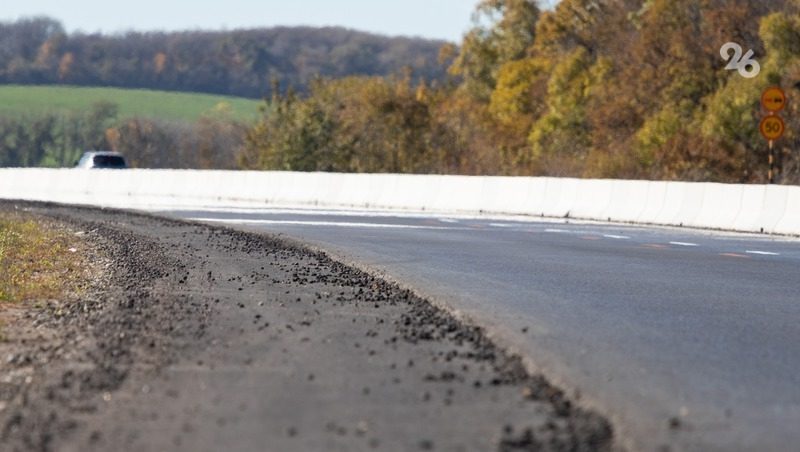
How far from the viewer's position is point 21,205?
47.2 metres

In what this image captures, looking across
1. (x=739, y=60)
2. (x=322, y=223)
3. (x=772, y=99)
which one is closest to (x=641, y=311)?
(x=322, y=223)

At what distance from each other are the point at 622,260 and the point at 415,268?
3.19 meters

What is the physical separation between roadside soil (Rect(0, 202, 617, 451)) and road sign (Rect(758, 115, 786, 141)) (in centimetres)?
2215

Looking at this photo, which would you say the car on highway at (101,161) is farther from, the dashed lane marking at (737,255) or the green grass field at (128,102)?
the green grass field at (128,102)

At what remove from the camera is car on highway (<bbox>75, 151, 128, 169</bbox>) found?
68.6m

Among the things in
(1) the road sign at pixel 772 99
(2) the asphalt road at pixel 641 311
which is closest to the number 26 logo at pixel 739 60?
(1) the road sign at pixel 772 99

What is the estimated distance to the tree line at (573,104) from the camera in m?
67.3

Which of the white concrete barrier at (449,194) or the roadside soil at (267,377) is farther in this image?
the white concrete barrier at (449,194)

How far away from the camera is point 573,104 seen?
9100 centimetres

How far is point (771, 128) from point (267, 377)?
29.8 meters

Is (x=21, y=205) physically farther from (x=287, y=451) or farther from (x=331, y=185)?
(x=287, y=451)

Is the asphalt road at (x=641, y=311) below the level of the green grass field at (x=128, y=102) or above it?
below

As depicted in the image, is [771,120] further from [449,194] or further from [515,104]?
[515,104]

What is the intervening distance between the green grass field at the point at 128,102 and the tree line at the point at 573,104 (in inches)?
1228
